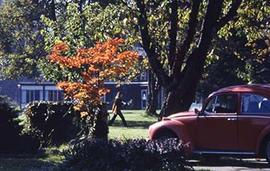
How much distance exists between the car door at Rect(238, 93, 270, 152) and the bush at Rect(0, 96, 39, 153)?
5.76 metres

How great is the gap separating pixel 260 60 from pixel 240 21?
1881cm

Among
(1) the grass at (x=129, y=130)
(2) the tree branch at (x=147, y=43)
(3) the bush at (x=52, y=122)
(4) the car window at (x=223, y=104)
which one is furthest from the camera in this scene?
(1) the grass at (x=129, y=130)

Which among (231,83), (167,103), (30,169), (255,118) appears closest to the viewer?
(30,169)

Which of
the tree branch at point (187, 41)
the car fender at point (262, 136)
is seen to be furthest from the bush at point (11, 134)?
the car fender at point (262, 136)

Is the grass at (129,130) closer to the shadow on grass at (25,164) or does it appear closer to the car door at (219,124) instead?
the car door at (219,124)

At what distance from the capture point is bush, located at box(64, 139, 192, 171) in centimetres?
1131

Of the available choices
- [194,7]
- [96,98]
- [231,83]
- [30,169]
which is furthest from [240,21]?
[231,83]

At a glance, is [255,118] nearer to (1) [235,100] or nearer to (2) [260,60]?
(1) [235,100]

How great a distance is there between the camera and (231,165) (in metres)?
14.9

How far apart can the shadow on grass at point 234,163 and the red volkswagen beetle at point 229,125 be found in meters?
0.36

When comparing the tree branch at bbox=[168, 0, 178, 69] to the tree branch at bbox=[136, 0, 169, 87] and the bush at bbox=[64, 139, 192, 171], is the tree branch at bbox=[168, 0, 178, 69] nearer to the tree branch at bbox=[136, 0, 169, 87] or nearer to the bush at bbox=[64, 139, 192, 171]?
the tree branch at bbox=[136, 0, 169, 87]

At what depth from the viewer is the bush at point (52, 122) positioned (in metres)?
18.8

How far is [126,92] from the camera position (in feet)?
295

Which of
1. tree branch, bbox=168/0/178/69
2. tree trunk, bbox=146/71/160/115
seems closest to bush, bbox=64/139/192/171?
tree branch, bbox=168/0/178/69
